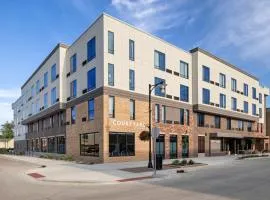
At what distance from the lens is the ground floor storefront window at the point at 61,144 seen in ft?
137

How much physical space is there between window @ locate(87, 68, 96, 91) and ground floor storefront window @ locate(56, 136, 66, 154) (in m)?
10.6

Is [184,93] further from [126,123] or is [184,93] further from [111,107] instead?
[111,107]

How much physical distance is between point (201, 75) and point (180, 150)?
10721mm

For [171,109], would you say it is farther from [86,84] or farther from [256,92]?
[256,92]

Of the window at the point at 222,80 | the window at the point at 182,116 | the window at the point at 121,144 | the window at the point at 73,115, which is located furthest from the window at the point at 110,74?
the window at the point at 222,80

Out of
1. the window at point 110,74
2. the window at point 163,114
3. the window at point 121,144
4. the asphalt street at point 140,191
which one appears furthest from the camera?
the window at point 163,114

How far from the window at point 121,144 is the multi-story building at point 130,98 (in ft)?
0.32

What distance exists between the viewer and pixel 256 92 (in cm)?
6112

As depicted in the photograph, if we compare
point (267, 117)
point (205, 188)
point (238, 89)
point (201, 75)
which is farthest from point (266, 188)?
point (267, 117)

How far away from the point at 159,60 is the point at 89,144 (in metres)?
12.6

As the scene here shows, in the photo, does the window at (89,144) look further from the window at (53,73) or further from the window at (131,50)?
the window at (53,73)

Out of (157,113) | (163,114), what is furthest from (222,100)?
(157,113)

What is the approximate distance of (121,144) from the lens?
32750 mm

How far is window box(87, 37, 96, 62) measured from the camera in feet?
111
